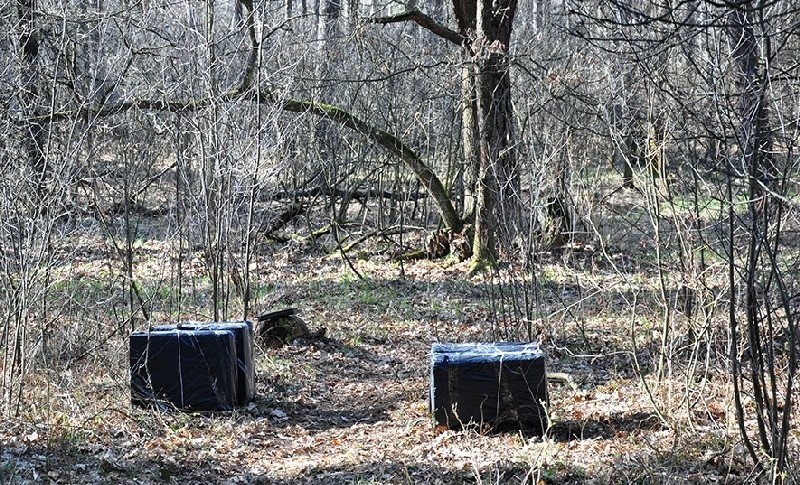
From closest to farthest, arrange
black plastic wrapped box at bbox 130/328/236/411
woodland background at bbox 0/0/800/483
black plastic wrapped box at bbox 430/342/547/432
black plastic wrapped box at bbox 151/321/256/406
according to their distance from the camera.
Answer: woodland background at bbox 0/0/800/483 → black plastic wrapped box at bbox 430/342/547/432 → black plastic wrapped box at bbox 130/328/236/411 → black plastic wrapped box at bbox 151/321/256/406

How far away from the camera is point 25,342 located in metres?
7.21

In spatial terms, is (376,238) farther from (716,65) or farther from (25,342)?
(716,65)

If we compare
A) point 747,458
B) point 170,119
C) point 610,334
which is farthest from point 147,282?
point 747,458

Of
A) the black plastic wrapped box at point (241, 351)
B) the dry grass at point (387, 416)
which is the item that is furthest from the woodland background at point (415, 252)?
the black plastic wrapped box at point (241, 351)

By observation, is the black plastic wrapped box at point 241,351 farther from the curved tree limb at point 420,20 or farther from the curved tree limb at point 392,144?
the curved tree limb at point 420,20

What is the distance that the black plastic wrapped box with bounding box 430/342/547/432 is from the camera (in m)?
6.89

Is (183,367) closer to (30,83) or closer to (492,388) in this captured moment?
(492,388)

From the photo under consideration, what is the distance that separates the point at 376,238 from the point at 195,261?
327 centimetres

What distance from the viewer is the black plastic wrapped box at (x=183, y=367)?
7.71 m

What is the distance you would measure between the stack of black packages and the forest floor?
142 millimetres

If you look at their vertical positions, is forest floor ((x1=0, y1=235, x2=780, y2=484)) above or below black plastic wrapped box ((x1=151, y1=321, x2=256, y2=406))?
below

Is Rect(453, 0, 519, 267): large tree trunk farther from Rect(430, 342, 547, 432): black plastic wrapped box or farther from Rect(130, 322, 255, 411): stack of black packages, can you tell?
Rect(430, 342, 547, 432): black plastic wrapped box

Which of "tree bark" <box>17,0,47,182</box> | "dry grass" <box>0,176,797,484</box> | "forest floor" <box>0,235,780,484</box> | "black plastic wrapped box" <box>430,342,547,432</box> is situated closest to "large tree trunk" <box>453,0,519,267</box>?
"dry grass" <box>0,176,797,484</box>

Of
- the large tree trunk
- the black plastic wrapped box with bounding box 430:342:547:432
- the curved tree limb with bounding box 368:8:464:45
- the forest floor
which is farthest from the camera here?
the curved tree limb with bounding box 368:8:464:45
